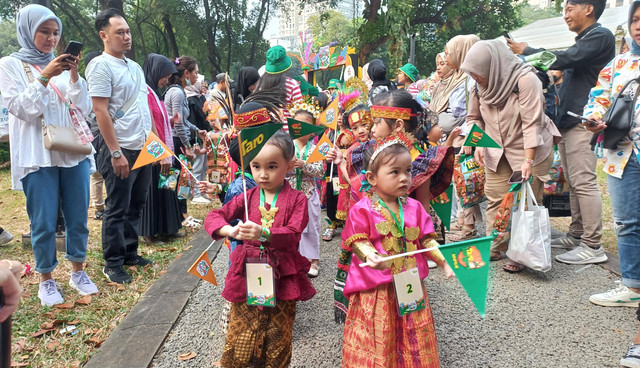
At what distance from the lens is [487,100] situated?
4.05m

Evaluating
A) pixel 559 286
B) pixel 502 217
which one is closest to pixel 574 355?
pixel 559 286

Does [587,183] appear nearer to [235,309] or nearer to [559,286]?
[559,286]

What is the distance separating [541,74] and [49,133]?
422 cm

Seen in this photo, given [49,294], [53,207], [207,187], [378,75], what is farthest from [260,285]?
[378,75]

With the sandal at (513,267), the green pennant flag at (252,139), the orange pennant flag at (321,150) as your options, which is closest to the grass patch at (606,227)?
the sandal at (513,267)

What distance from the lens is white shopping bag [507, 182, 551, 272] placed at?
3.77 metres

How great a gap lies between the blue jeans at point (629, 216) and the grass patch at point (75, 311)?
11.9 feet

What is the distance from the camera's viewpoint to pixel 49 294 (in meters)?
3.52

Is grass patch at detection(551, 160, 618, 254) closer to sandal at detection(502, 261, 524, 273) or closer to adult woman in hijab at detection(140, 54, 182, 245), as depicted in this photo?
sandal at detection(502, 261, 524, 273)

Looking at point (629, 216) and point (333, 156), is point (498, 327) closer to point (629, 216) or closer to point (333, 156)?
point (629, 216)

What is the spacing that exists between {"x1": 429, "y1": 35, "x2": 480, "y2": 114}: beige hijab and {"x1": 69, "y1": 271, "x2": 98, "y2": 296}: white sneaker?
411cm

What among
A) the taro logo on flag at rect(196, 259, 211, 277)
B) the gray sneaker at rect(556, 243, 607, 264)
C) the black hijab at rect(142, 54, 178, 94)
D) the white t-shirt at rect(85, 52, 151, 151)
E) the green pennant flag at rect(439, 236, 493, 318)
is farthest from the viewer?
the black hijab at rect(142, 54, 178, 94)

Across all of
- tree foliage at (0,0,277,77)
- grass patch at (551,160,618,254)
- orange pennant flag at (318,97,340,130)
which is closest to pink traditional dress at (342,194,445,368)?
orange pennant flag at (318,97,340,130)

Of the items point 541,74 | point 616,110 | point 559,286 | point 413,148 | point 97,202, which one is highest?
point 541,74
